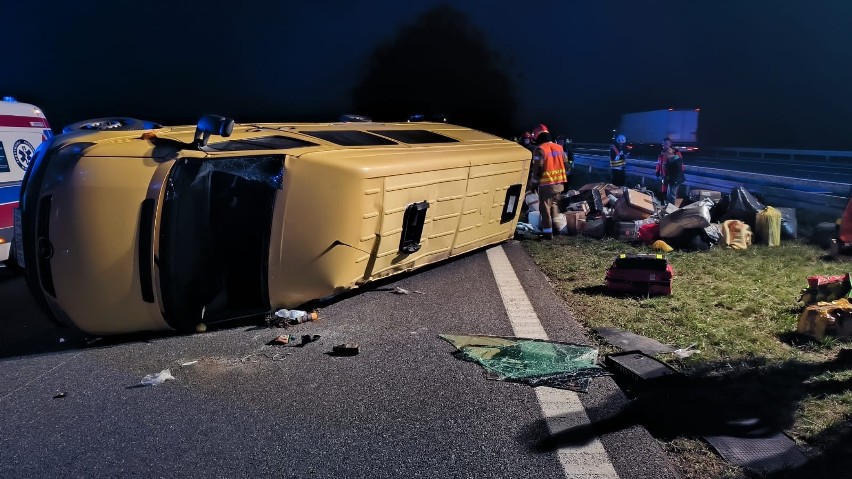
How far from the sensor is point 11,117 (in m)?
7.77

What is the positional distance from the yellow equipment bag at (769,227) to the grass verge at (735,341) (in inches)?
13.7

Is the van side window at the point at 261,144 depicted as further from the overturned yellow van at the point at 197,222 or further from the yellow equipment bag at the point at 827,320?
the yellow equipment bag at the point at 827,320

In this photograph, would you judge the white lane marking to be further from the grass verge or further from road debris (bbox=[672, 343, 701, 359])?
road debris (bbox=[672, 343, 701, 359])

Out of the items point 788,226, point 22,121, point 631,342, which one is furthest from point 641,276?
point 22,121

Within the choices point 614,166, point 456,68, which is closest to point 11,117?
point 614,166

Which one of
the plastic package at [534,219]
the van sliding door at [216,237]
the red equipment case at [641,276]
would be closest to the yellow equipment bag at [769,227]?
the plastic package at [534,219]

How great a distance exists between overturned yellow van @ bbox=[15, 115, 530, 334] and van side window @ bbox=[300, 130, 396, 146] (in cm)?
22

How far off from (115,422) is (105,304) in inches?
56.0

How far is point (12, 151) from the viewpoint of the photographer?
7.66 metres

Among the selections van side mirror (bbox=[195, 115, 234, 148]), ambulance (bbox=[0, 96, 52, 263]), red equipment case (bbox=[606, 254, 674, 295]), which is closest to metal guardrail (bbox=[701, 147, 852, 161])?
red equipment case (bbox=[606, 254, 674, 295])

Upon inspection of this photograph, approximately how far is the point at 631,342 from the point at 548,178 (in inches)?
208

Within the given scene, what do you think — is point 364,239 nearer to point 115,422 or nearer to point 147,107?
point 115,422

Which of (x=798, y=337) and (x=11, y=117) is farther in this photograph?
(x=11, y=117)

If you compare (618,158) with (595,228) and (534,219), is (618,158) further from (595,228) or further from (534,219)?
(595,228)
